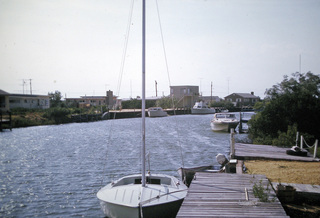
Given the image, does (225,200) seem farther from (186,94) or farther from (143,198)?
(186,94)

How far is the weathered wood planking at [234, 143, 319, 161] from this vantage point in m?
16.3

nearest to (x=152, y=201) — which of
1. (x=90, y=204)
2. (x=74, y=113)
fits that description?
(x=90, y=204)

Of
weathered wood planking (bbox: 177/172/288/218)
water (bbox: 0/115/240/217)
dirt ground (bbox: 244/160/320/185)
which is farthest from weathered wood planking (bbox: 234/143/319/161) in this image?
weathered wood planking (bbox: 177/172/288/218)

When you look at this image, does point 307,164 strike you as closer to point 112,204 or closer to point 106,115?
point 112,204

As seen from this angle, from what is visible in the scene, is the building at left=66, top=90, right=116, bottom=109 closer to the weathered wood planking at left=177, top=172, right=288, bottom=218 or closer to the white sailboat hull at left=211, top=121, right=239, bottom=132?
the white sailboat hull at left=211, top=121, right=239, bottom=132

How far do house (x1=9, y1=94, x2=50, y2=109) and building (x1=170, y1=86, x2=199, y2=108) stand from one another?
A: 51523 millimetres

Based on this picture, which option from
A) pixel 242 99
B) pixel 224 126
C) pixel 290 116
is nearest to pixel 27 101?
pixel 224 126

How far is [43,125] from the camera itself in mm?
62250

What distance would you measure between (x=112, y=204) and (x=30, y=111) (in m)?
65.7

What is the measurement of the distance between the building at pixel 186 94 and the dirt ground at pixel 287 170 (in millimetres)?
105320

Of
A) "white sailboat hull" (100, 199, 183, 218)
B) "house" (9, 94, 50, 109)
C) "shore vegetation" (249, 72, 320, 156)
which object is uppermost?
"house" (9, 94, 50, 109)

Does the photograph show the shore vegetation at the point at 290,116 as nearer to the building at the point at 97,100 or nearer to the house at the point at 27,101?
the house at the point at 27,101

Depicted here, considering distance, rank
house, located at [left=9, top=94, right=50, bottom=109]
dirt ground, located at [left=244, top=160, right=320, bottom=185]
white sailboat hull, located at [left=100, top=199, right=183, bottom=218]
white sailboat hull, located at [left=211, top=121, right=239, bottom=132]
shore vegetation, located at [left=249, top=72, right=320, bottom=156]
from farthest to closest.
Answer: house, located at [left=9, top=94, right=50, bottom=109] → white sailboat hull, located at [left=211, top=121, right=239, bottom=132] → shore vegetation, located at [left=249, top=72, right=320, bottom=156] → dirt ground, located at [left=244, top=160, right=320, bottom=185] → white sailboat hull, located at [left=100, top=199, right=183, bottom=218]

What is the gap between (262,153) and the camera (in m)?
17.8
